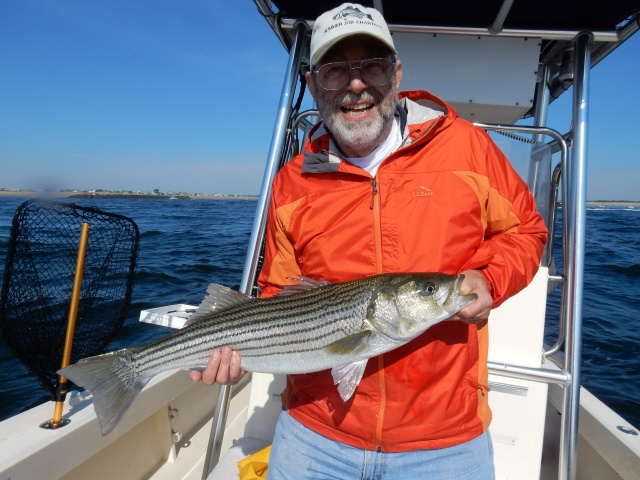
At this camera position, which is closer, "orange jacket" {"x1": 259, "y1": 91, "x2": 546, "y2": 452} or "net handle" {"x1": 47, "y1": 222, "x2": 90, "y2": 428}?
"orange jacket" {"x1": 259, "y1": 91, "x2": 546, "y2": 452}

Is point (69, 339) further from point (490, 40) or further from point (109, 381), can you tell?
point (490, 40)

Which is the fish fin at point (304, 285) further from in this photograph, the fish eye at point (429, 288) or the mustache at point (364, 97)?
the mustache at point (364, 97)

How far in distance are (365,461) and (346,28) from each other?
118 inches

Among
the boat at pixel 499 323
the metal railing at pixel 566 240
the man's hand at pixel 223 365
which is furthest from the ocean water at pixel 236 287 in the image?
the man's hand at pixel 223 365

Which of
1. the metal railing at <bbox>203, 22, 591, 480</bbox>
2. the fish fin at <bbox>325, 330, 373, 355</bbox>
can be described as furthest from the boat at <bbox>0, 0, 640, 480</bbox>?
the fish fin at <bbox>325, 330, 373, 355</bbox>

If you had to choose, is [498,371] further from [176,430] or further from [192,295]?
[192,295]

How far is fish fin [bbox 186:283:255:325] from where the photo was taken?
3.21 m

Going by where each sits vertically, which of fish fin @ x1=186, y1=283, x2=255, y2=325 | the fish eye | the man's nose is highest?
the man's nose

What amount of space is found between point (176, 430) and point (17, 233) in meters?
2.89

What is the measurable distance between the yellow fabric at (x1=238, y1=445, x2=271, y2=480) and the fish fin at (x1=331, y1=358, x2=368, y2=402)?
1303 millimetres

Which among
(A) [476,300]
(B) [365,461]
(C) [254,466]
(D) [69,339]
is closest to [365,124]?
(A) [476,300]

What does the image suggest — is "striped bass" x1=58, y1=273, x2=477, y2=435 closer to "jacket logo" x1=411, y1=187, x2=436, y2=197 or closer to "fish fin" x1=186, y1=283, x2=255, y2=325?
"fish fin" x1=186, y1=283, x2=255, y2=325

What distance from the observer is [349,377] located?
2664 millimetres

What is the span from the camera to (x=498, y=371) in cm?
380
